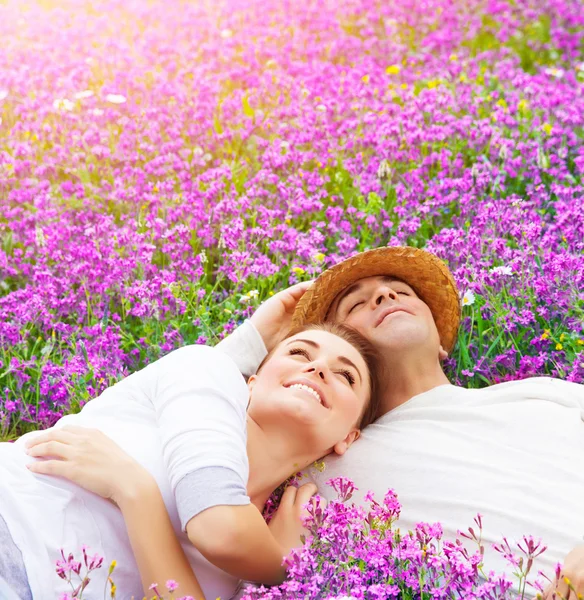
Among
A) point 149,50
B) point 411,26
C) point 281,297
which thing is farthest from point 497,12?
point 281,297

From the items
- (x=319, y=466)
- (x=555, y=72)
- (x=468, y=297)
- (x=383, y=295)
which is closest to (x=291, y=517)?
(x=319, y=466)

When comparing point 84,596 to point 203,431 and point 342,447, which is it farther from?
point 342,447

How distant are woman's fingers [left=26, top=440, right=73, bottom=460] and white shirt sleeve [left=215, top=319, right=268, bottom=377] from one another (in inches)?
44.0

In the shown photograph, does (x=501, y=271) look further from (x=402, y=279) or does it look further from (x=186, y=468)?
(x=186, y=468)

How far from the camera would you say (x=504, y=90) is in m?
7.22

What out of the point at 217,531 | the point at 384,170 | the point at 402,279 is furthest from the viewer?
the point at 384,170

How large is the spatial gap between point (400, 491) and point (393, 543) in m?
0.68

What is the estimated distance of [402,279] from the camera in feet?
13.8

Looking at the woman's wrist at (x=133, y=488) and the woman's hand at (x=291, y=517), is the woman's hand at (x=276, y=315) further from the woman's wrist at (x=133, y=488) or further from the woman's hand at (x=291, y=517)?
the woman's wrist at (x=133, y=488)

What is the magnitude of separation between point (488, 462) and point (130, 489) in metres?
1.38

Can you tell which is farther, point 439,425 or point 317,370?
point 439,425

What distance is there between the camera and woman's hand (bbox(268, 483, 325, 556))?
3.07 m

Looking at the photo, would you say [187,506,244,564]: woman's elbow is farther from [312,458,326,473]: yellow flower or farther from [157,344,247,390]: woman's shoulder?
[312,458,326,473]: yellow flower

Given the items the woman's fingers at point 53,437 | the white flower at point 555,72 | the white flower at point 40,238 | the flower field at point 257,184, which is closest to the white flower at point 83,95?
the flower field at point 257,184
